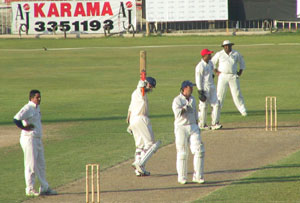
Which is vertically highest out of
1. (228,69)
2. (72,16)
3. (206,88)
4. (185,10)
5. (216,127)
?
(185,10)

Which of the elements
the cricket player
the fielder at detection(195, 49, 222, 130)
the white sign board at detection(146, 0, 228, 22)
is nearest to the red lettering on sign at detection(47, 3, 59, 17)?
the white sign board at detection(146, 0, 228, 22)

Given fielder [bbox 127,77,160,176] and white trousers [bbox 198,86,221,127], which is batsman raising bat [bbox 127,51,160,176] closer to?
fielder [bbox 127,77,160,176]

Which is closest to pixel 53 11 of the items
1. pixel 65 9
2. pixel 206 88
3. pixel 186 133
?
pixel 65 9

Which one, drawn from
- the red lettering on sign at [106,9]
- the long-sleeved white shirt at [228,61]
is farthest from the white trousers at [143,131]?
the red lettering on sign at [106,9]

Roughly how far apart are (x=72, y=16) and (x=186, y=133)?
37714 millimetres

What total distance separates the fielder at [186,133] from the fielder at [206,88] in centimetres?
570

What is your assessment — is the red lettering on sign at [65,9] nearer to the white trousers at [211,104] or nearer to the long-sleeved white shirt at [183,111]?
the white trousers at [211,104]

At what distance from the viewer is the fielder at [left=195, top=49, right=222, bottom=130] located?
67.6ft

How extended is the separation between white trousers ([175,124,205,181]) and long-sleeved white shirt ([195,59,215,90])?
5797 millimetres

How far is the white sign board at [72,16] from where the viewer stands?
167 ft

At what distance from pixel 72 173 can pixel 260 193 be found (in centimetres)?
425

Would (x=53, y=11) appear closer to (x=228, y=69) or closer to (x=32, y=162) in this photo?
(x=228, y=69)

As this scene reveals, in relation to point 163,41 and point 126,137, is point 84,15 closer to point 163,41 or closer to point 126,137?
point 163,41

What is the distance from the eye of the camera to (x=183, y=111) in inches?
580
